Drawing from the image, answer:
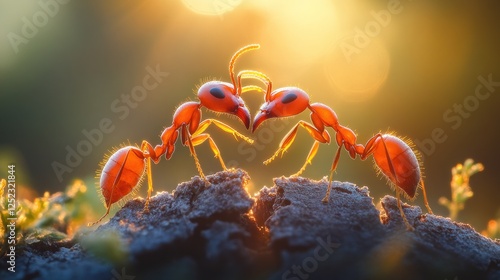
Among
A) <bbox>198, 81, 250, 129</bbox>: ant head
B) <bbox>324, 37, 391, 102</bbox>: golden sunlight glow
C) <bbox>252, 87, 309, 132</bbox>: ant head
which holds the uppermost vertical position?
<bbox>324, 37, 391, 102</bbox>: golden sunlight glow

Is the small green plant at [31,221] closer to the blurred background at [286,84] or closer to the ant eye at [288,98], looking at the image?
the ant eye at [288,98]

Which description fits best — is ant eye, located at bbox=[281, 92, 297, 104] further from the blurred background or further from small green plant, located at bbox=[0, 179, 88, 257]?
the blurred background

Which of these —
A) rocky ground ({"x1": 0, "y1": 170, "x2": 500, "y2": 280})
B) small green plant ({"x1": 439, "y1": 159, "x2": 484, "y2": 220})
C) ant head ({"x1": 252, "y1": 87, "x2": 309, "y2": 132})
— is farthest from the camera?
small green plant ({"x1": 439, "y1": 159, "x2": 484, "y2": 220})

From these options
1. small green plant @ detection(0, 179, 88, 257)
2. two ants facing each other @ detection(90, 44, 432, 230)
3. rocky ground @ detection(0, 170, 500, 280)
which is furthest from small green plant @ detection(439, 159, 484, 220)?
small green plant @ detection(0, 179, 88, 257)

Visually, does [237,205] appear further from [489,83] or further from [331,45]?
[489,83]

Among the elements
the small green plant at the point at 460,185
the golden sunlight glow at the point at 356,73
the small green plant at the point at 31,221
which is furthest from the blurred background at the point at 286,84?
the small green plant at the point at 31,221

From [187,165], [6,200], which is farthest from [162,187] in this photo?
[6,200]

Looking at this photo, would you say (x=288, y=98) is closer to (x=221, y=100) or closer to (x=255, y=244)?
(x=221, y=100)
